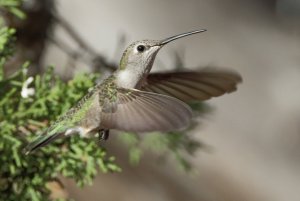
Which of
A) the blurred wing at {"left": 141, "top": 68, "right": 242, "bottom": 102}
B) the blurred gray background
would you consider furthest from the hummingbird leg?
the blurred gray background

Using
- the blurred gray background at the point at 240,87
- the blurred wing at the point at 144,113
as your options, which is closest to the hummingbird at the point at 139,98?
the blurred wing at the point at 144,113

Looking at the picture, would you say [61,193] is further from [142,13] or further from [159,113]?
[142,13]

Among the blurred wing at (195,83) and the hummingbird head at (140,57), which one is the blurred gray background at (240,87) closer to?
the blurred wing at (195,83)

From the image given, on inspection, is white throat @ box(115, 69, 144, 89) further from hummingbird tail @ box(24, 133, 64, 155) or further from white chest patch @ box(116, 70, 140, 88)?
hummingbird tail @ box(24, 133, 64, 155)

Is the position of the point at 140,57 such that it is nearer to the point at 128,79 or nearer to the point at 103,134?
the point at 128,79

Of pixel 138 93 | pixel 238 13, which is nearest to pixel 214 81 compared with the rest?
pixel 138 93
